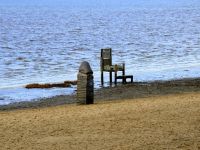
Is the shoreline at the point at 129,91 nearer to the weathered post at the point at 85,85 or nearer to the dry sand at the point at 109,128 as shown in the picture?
the weathered post at the point at 85,85

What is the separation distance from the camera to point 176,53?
48.3 m

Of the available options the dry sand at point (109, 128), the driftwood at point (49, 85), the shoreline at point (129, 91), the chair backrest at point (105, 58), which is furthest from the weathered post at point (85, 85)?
the chair backrest at point (105, 58)

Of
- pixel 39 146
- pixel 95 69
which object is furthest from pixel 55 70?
pixel 39 146

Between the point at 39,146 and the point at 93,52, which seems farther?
the point at 93,52

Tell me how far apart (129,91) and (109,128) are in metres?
11.8

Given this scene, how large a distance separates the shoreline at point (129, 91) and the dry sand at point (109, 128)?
552cm

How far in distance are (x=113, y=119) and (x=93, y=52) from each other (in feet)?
119

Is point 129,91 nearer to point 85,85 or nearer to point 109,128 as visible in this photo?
point 85,85

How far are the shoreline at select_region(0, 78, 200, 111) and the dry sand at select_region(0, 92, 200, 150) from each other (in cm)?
552

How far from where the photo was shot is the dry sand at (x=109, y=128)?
41.8 feet

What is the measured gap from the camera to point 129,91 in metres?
25.9

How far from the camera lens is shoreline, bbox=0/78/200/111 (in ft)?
75.9

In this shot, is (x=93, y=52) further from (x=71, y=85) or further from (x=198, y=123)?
(x=198, y=123)

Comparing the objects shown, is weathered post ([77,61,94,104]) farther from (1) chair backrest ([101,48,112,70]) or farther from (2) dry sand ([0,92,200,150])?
(1) chair backrest ([101,48,112,70])
